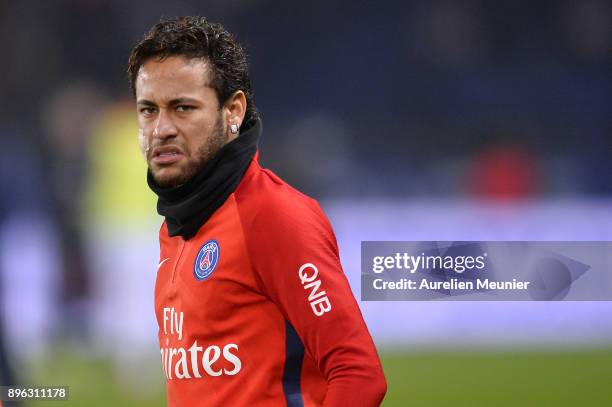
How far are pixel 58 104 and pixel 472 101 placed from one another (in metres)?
1.33

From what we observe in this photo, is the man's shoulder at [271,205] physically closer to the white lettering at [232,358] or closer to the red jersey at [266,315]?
the red jersey at [266,315]

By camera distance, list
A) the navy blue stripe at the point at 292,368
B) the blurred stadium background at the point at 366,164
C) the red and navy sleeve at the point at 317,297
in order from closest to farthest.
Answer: the red and navy sleeve at the point at 317,297, the navy blue stripe at the point at 292,368, the blurred stadium background at the point at 366,164

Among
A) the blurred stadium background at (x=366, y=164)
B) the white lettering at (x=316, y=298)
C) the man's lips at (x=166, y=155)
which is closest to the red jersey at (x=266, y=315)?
the white lettering at (x=316, y=298)

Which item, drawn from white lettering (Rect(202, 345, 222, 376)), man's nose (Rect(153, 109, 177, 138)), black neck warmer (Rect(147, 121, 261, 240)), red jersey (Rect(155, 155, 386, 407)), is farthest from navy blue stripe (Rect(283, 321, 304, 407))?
man's nose (Rect(153, 109, 177, 138))

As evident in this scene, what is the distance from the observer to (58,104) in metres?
3.07

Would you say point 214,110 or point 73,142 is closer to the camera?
point 214,110

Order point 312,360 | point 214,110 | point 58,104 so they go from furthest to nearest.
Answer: point 58,104 → point 214,110 → point 312,360

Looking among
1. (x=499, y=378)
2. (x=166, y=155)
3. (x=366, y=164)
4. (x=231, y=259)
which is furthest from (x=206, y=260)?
(x=499, y=378)

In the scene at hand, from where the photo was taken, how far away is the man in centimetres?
143

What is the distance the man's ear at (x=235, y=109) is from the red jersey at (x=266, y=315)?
0.32 ft

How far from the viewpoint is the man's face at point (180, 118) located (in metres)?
1.64

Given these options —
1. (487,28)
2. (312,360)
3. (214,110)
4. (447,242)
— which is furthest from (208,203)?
(487,28)

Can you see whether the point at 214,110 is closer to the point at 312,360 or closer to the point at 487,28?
the point at 312,360

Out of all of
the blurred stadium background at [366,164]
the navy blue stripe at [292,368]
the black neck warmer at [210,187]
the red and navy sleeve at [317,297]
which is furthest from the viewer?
the blurred stadium background at [366,164]
